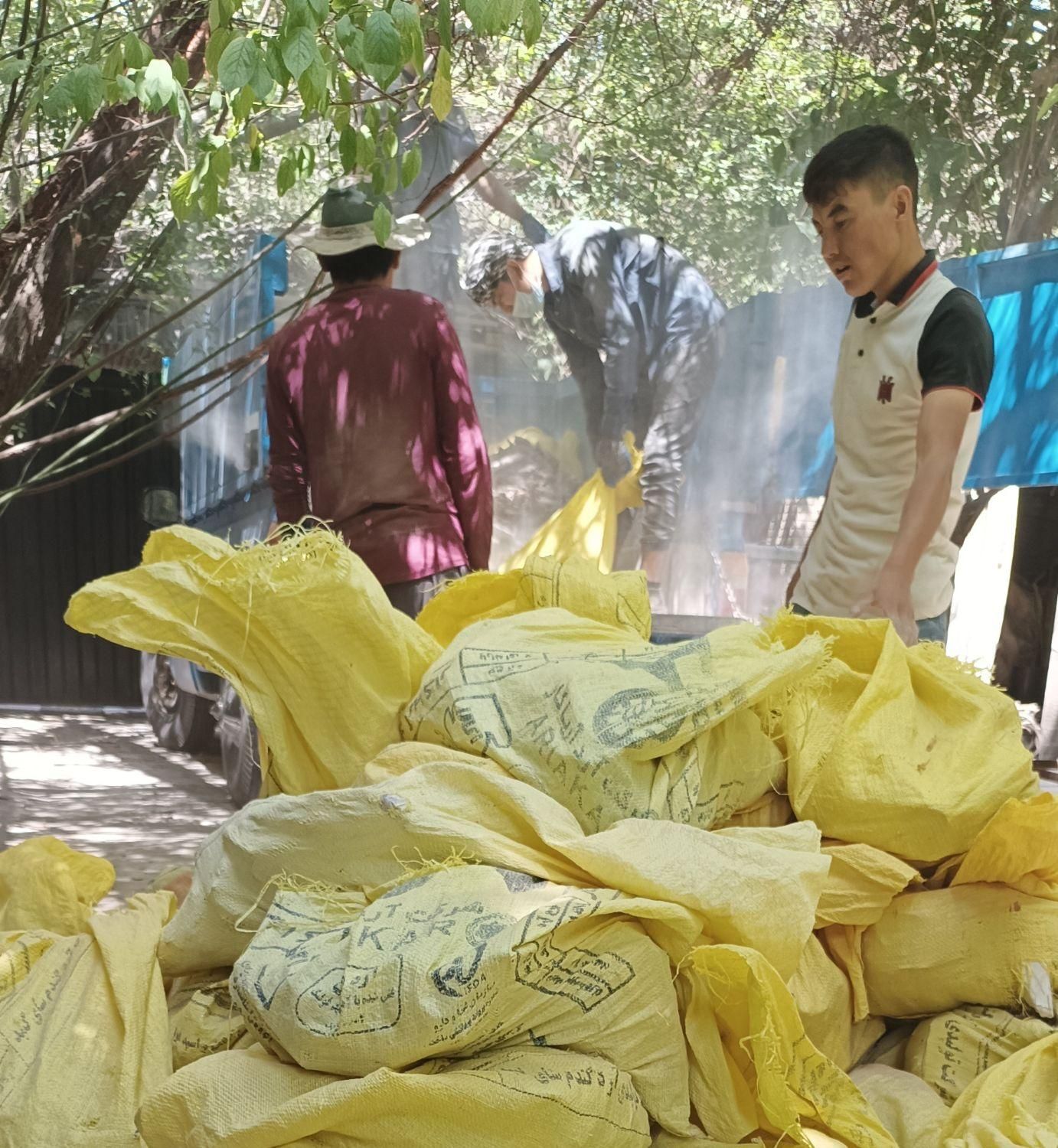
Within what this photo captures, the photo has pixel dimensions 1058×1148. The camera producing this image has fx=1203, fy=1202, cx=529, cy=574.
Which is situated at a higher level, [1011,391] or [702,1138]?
[1011,391]

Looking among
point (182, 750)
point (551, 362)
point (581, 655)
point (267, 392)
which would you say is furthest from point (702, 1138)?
point (182, 750)

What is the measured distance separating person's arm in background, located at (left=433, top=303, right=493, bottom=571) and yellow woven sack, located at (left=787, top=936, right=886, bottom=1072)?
1.74m

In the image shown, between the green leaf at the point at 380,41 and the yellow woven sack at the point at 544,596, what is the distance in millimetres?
763

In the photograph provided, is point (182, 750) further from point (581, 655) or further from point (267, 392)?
point (581, 655)

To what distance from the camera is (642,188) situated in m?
5.65

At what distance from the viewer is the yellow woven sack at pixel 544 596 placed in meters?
1.73

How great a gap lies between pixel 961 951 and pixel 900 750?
24 centimetres

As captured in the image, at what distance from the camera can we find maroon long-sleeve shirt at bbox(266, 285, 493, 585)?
297 cm

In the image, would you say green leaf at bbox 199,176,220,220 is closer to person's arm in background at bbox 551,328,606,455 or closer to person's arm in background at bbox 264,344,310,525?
person's arm in background at bbox 264,344,310,525

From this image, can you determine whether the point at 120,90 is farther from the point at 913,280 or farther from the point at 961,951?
the point at 961,951

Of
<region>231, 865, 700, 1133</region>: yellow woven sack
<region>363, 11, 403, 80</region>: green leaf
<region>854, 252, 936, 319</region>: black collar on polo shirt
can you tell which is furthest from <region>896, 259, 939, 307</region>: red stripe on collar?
<region>231, 865, 700, 1133</region>: yellow woven sack

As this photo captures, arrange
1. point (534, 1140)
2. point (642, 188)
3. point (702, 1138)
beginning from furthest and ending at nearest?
point (642, 188), point (702, 1138), point (534, 1140)

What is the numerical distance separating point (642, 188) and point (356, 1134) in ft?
16.9

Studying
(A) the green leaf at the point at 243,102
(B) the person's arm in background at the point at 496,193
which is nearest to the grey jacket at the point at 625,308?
(B) the person's arm in background at the point at 496,193
